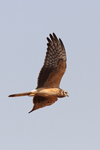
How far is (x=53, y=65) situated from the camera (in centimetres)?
1593

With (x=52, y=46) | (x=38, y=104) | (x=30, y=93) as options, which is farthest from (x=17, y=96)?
(x=52, y=46)

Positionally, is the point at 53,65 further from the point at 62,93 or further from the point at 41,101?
the point at 41,101

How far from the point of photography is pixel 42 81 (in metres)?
15.8

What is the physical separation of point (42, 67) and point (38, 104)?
1.84 meters

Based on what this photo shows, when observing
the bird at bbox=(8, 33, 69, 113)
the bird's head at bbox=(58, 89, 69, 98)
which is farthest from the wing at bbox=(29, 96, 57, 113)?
the bird's head at bbox=(58, 89, 69, 98)

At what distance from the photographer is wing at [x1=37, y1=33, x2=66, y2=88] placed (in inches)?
622

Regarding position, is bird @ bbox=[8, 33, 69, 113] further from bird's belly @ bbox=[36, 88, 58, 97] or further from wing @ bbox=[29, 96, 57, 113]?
wing @ bbox=[29, 96, 57, 113]

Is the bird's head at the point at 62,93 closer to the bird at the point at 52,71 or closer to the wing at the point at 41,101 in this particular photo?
the bird at the point at 52,71

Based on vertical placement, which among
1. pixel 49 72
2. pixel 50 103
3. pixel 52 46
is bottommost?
pixel 50 103

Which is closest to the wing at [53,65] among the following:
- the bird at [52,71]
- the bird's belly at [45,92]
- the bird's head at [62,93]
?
the bird at [52,71]

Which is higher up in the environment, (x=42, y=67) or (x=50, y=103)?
(x=42, y=67)

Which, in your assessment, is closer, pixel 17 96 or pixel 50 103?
pixel 17 96

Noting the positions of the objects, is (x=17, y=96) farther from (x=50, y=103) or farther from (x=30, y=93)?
(x=50, y=103)

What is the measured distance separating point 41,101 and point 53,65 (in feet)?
6.06
